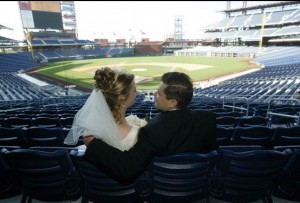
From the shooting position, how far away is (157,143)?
2139 millimetres

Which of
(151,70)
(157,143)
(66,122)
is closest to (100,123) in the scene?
(157,143)

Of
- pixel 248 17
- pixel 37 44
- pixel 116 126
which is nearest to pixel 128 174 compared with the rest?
pixel 116 126

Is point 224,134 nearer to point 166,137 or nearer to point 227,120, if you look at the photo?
point 227,120

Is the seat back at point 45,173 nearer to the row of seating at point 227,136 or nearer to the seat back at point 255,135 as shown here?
the row of seating at point 227,136

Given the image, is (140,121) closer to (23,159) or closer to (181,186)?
(181,186)

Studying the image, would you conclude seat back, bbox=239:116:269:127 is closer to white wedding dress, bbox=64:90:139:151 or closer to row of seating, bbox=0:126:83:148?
row of seating, bbox=0:126:83:148

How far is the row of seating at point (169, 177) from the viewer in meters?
2.47

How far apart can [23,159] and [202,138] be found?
83.3 inches

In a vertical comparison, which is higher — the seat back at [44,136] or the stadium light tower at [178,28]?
the stadium light tower at [178,28]

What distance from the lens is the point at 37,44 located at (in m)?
62.5

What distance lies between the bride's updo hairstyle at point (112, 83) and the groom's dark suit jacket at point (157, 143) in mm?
439

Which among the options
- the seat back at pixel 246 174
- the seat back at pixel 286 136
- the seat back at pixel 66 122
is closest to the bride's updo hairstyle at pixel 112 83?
the seat back at pixel 246 174

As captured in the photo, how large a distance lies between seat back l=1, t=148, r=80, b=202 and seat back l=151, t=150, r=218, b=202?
106 centimetres

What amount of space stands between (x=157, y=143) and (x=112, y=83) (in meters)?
0.76
